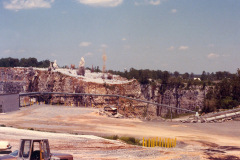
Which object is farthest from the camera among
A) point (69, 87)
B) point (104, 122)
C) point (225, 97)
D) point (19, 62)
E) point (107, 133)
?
point (19, 62)

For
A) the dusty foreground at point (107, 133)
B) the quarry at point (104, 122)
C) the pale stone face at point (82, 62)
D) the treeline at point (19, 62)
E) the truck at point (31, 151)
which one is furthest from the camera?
the treeline at point (19, 62)

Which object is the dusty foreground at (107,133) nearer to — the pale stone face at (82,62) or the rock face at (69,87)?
the rock face at (69,87)

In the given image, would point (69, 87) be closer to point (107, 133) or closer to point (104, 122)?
point (104, 122)

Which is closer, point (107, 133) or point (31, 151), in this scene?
point (31, 151)

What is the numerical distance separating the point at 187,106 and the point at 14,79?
1648 inches

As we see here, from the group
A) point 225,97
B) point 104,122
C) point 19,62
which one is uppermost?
point 19,62

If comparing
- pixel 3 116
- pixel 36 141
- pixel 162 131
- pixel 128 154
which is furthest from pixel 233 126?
pixel 36 141

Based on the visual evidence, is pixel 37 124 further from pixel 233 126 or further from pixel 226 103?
pixel 226 103

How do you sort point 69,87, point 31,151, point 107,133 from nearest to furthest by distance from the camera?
point 31,151 < point 107,133 < point 69,87

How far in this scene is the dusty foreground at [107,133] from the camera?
20797mm

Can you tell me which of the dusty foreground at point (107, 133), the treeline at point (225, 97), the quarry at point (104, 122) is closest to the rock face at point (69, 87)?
the quarry at point (104, 122)

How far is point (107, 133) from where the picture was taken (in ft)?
97.1

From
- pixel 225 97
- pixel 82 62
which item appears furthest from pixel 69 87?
pixel 225 97

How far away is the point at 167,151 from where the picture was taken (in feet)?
71.4
